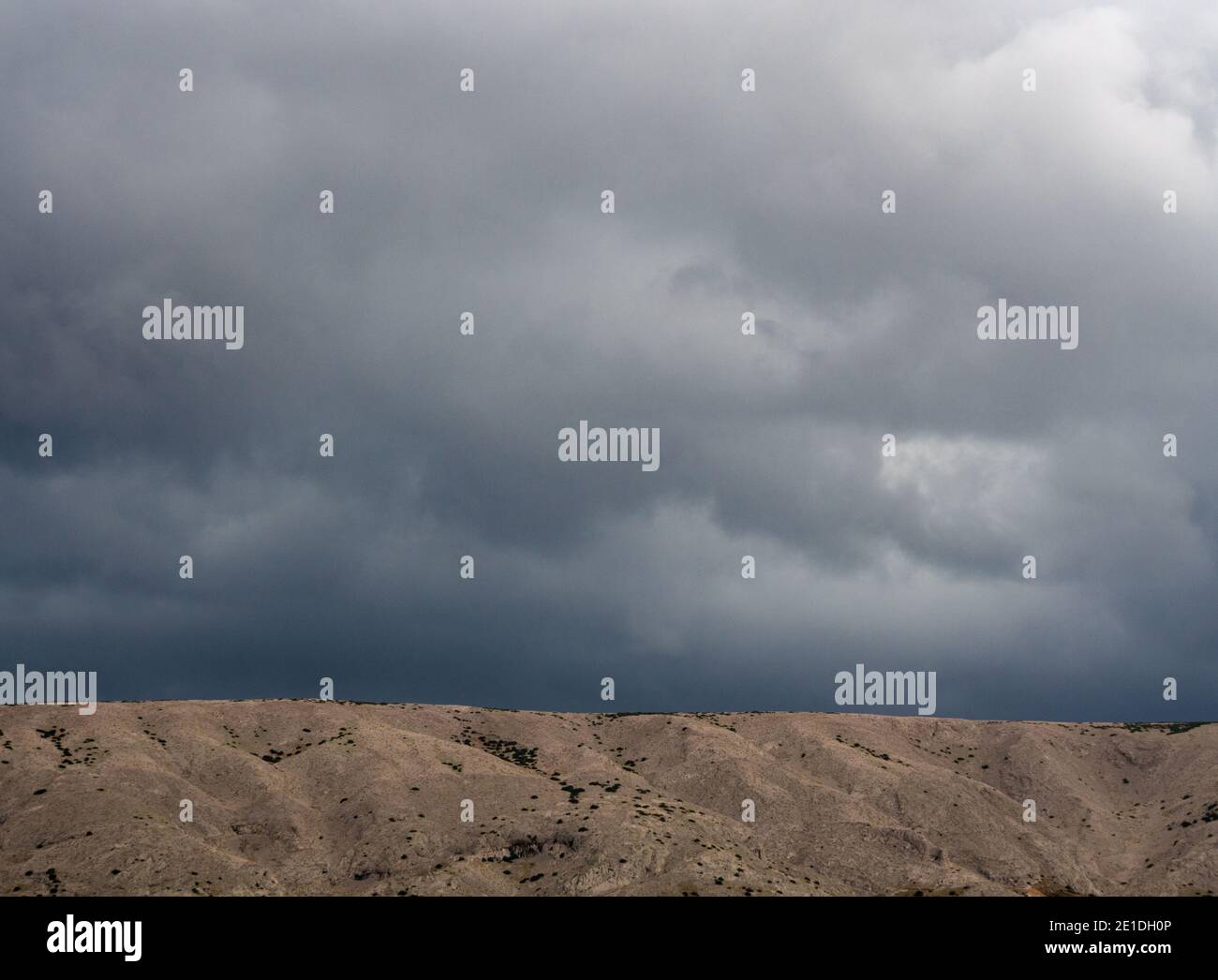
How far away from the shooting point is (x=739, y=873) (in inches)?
4373

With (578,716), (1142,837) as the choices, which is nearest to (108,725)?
(578,716)

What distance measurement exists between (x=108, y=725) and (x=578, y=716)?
→ 56.3 metres

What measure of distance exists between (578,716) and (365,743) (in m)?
32.3

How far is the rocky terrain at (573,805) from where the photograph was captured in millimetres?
109188

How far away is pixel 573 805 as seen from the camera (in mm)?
122625

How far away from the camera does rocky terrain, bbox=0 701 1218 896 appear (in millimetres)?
109188

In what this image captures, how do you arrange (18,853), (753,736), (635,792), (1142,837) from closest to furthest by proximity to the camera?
(18,853) → (635,792) → (1142,837) → (753,736)
